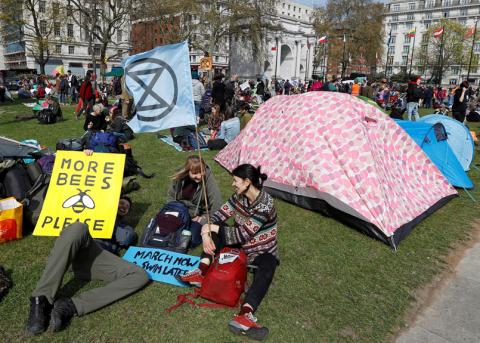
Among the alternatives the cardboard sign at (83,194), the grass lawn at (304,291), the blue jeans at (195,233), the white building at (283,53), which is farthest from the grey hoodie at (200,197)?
the white building at (283,53)

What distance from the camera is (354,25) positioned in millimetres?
66375

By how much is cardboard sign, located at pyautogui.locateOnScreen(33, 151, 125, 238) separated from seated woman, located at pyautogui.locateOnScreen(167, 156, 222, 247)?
0.75 m

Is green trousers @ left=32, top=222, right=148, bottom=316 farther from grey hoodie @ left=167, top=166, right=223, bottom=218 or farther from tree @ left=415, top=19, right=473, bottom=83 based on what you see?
tree @ left=415, top=19, right=473, bottom=83

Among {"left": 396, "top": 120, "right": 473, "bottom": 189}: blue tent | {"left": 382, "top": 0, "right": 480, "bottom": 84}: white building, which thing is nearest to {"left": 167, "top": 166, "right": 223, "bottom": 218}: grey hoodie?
{"left": 396, "top": 120, "right": 473, "bottom": 189}: blue tent

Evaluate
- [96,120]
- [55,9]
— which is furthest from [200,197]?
[55,9]

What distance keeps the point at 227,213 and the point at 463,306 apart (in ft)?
8.43

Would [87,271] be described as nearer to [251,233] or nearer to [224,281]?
[224,281]

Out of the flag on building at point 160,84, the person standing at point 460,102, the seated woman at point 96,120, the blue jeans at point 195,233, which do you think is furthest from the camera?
the person standing at point 460,102

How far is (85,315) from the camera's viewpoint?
3211mm

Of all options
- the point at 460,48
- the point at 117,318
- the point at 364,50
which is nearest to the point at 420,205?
the point at 117,318

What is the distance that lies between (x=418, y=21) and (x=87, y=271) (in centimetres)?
10394

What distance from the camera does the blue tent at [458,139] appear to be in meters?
8.39

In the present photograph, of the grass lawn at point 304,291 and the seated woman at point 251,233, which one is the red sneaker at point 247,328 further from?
the seated woman at point 251,233

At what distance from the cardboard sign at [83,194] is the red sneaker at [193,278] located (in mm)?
1200
